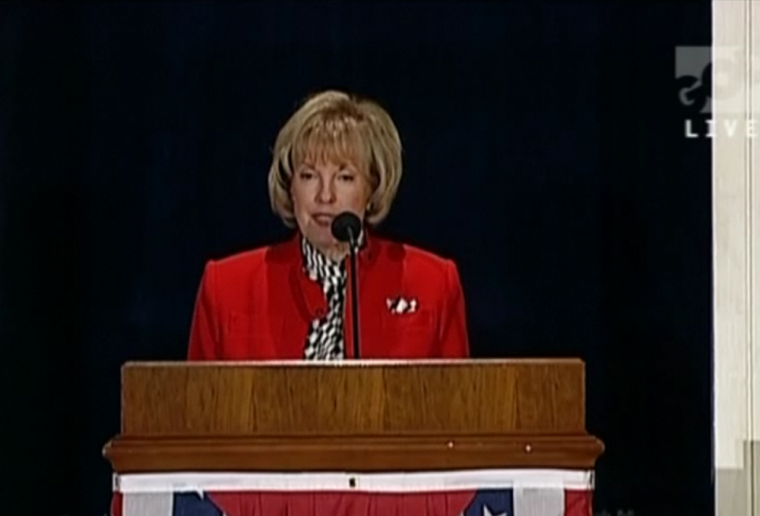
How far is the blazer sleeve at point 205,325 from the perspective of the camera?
283 centimetres

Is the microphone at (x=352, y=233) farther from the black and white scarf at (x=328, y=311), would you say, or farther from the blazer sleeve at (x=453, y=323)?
the blazer sleeve at (x=453, y=323)

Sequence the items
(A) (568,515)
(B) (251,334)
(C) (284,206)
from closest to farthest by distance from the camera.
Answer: (A) (568,515) → (B) (251,334) → (C) (284,206)

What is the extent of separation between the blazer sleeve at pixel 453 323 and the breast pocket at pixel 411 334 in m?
0.03

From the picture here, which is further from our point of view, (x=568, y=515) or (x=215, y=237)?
(x=215, y=237)

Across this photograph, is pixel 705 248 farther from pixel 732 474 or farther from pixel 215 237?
pixel 215 237

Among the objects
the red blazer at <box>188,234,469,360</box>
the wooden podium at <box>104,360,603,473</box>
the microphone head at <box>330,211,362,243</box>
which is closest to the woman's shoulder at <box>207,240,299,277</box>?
the red blazer at <box>188,234,469,360</box>

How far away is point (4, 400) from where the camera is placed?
2.83m

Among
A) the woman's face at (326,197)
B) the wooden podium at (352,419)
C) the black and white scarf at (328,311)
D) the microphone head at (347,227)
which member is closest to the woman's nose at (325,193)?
the woman's face at (326,197)

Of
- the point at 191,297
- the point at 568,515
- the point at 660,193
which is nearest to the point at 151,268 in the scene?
the point at 191,297

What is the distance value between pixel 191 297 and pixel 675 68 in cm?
139

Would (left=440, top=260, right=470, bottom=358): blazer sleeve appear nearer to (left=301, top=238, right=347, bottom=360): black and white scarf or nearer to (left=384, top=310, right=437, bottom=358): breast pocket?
(left=384, top=310, right=437, bottom=358): breast pocket

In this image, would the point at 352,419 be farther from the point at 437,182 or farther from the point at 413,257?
the point at 437,182

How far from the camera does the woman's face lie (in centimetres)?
281

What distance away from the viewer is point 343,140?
9.34ft
